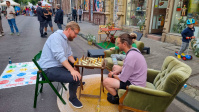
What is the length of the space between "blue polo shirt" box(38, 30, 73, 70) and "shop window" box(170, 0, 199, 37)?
7.11 metres

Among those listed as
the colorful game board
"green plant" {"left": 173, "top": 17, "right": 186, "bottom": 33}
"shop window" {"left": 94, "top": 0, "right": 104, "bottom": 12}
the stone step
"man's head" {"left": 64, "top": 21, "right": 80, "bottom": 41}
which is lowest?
the colorful game board

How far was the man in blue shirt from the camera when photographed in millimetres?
2506

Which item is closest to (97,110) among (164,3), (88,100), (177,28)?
(88,100)

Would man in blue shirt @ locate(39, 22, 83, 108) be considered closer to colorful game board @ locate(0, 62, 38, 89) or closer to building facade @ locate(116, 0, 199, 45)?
colorful game board @ locate(0, 62, 38, 89)

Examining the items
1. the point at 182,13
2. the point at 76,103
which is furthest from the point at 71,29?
the point at 182,13

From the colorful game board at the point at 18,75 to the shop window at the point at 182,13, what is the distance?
765 cm

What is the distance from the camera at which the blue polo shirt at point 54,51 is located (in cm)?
251

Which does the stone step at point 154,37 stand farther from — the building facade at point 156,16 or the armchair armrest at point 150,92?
the armchair armrest at point 150,92

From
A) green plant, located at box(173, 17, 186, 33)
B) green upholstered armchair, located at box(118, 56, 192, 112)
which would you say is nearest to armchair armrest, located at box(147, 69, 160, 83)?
green upholstered armchair, located at box(118, 56, 192, 112)

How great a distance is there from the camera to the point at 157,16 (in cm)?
938

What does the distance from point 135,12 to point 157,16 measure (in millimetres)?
2100

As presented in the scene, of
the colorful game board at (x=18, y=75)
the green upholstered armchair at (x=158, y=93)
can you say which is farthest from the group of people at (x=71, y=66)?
the colorful game board at (x=18, y=75)

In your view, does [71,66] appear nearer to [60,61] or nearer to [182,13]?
[60,61]

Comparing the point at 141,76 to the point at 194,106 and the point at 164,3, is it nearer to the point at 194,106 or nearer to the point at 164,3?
the point at 194,106
